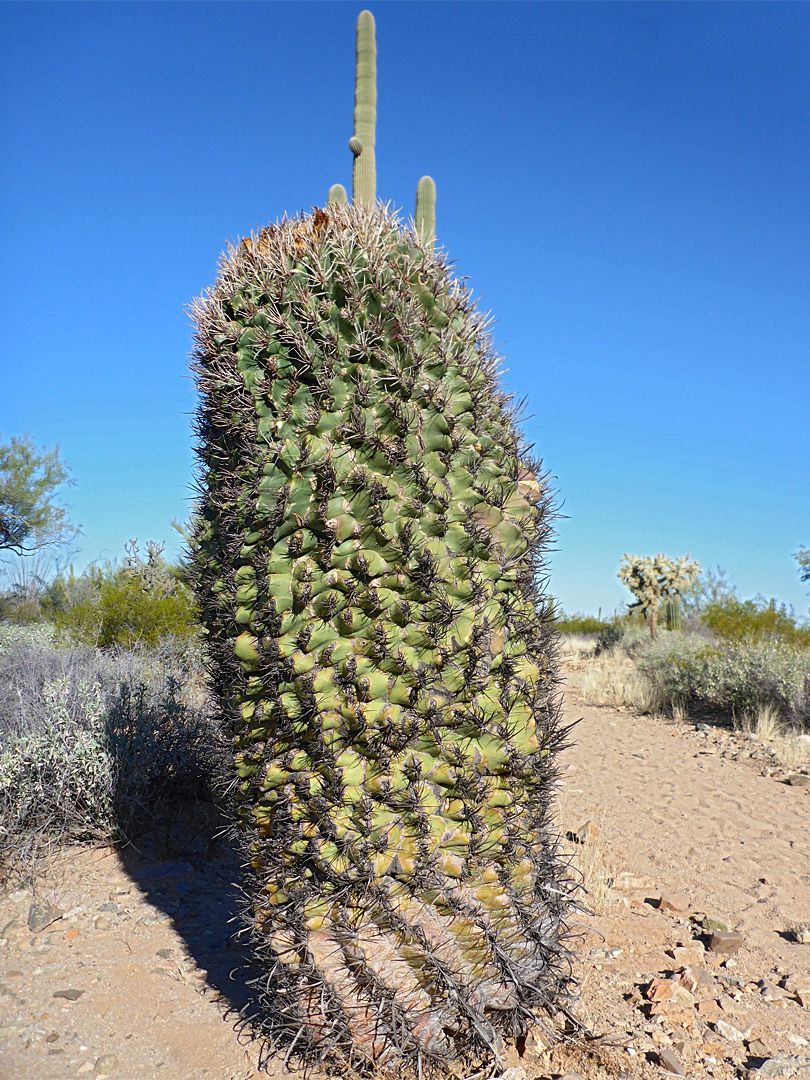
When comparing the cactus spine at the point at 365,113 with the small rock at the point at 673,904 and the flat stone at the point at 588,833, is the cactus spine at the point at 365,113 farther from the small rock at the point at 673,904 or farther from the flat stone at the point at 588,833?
the flat stone at the point at 588,833

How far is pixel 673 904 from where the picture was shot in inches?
163

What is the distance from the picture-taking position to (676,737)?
9.16 metres

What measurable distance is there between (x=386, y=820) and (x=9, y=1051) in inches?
67.6

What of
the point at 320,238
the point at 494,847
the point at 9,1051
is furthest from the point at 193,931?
the point at 320,238

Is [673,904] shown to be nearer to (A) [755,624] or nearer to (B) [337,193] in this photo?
(B) [337,193]

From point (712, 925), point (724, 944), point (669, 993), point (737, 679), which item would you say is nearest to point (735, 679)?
point (737, 679)

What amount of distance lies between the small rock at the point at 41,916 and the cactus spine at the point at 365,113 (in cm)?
376

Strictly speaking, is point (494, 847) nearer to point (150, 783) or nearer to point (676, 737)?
point (150, 783)

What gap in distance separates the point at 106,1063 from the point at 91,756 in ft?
7.04

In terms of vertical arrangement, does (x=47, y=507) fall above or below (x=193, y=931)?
above

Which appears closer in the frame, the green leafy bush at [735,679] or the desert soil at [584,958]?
the desert soil at [584,958]

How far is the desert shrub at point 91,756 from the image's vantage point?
14.3 feet

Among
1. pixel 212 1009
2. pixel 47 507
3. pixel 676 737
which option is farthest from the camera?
pixel 47 507

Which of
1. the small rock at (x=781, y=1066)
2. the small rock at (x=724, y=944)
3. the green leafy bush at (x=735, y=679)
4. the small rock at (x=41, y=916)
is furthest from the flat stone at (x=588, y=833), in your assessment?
the green leafy bush at (x=735, y=679)
